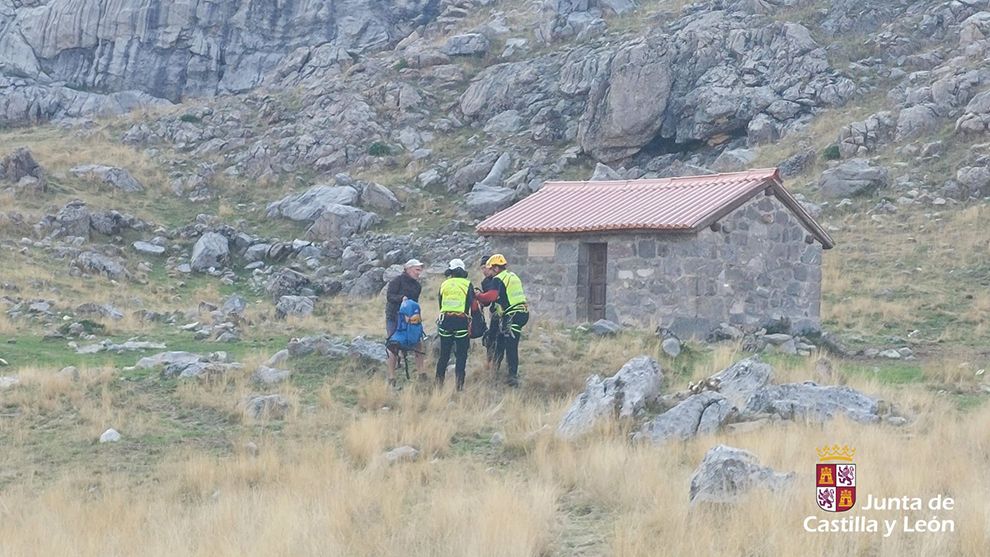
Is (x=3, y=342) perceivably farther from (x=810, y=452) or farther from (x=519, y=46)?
(x=519, y=46)

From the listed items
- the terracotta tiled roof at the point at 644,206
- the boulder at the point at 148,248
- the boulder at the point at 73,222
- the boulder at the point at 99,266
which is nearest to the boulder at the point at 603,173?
the terracotta tiled roof at the point at 644,206

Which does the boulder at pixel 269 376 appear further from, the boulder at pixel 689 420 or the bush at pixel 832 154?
the bush at pixel 832 154

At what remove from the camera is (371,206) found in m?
35.8

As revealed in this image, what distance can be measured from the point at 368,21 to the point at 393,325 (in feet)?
145

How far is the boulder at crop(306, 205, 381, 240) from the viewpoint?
34.2 m

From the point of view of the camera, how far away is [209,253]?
31672 millimetres

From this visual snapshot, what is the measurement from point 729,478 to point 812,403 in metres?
3.92

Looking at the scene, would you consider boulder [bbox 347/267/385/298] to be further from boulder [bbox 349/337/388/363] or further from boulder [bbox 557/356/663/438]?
boulder [bbox 557/356/663/438]

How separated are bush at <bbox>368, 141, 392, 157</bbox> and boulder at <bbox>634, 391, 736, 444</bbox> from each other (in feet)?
97.4

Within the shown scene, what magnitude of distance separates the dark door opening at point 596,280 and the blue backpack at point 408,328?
6513mm

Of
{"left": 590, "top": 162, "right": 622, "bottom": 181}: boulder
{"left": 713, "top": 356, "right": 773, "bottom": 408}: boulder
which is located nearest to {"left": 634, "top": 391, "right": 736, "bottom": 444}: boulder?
{"left": 713, "top": 356, "right": 773, "bottom": 408}: boulder

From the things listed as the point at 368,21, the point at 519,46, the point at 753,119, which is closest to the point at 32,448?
the point at 753,119

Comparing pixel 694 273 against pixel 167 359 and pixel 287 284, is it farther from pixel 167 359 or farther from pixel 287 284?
pixel 287 284

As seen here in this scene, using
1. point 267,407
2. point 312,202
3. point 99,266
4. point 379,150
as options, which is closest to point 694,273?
point 267,407
